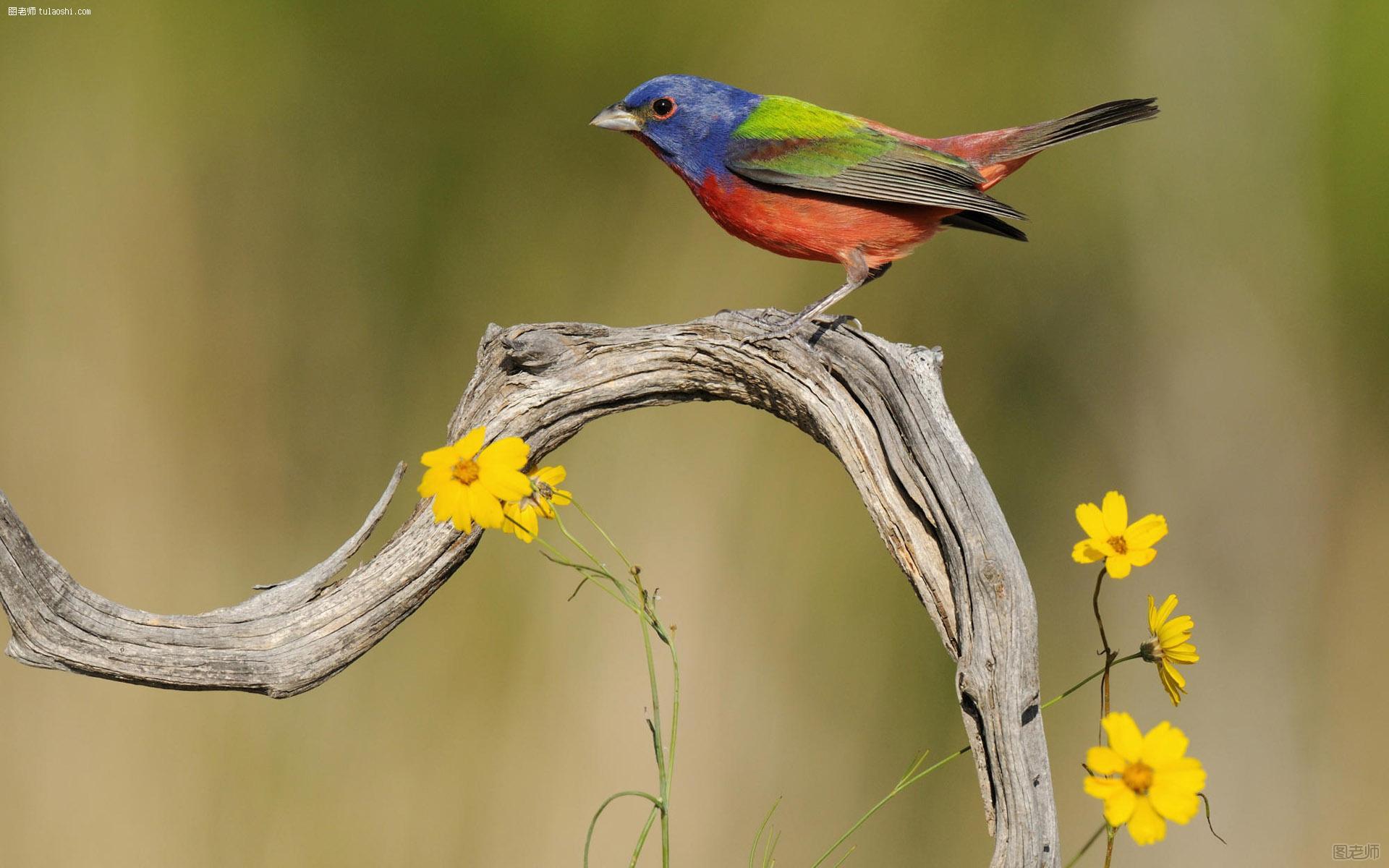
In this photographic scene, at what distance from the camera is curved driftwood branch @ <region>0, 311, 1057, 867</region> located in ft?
7.94

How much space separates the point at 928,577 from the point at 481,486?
105 cm

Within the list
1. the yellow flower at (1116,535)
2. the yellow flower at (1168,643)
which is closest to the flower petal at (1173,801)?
the yellow flower at (1168,643)

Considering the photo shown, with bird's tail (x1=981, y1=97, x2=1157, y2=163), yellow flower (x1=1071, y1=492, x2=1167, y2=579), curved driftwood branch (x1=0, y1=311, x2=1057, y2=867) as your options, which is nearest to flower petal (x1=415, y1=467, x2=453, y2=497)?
curved driftwood branch (x1=0, y1=311, x2=1057, y2=867)

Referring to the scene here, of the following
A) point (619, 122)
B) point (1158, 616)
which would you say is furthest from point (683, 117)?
point (1158, 616)

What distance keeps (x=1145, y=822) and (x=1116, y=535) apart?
573mm

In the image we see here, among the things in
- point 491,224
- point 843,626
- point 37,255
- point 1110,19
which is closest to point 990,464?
point 843,626

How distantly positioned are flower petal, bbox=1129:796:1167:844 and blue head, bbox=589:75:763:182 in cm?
213

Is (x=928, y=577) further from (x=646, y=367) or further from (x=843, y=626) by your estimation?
(x=843, y=626)

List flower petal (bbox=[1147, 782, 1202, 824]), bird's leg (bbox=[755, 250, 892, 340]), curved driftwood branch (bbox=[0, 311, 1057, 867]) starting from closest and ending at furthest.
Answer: flower petal (bbox=[1147, 782, 1202, 824]) < curved driftwood branch (bbox=[0, 311, 1057, 867]) < bird's leg (bbox=[755, 250, 892, 340])

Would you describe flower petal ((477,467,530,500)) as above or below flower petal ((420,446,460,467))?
below

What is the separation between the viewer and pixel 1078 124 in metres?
3.31

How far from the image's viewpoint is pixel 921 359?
2828mm

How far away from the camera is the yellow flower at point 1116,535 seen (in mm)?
2145

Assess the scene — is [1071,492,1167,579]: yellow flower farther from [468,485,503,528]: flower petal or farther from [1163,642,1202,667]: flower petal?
[468,485,503,528]: flower petal
